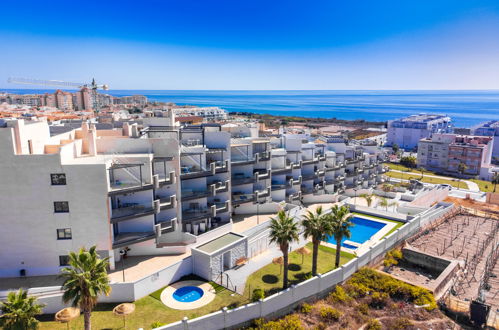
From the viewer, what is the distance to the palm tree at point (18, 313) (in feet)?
65.3

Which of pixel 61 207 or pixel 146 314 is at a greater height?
pixel 61 207

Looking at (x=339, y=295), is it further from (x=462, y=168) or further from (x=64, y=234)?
(x=462, y=168)

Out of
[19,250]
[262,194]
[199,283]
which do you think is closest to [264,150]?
[262,194]

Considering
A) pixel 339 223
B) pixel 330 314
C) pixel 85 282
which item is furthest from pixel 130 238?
pixel 339 223

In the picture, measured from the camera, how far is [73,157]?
33.4 m

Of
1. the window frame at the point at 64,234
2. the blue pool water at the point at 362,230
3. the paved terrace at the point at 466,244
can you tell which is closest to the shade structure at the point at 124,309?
the window frame at the point at 64,234

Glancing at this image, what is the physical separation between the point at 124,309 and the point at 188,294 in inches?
228

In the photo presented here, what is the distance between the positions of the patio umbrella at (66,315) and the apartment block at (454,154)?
107m

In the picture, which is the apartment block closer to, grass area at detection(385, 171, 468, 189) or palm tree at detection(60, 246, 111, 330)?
grass area at detection(385, 171, 468, 189)

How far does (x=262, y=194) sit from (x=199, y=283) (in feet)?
63.3

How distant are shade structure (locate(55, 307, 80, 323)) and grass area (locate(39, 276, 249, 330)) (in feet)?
2.99

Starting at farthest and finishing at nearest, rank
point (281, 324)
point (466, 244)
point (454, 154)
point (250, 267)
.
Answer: point (454, 154) → point (466, 244) → point (250, 267) → point (281, 324)

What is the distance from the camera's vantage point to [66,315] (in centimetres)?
2445

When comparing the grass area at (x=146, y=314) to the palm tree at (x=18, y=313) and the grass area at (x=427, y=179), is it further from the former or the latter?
the grass area at (x=427, y=179)
